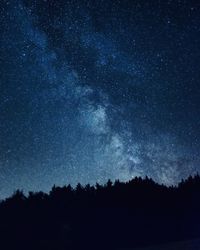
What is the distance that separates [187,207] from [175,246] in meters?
11.8

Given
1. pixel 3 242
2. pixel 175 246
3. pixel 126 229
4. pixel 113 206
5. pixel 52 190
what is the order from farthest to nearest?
1. pixel 52 190
2. pixel 113 206
3. pixel 126 229
4. pixel 3 242
5. pixel 175 246

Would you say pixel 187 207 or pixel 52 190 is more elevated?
pixel 52 190

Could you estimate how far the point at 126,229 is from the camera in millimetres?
43219

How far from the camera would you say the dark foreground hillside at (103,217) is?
4112cm

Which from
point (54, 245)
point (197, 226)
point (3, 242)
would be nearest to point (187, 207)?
point (197, 226)

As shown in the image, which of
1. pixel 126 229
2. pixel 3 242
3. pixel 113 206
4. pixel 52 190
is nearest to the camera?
pixel 3 242

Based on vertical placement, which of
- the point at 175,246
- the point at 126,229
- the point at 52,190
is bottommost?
the point at 175,246

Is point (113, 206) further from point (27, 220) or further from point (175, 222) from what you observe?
point (27, 220)

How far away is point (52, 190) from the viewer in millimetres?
50656

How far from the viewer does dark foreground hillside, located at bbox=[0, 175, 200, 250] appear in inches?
1619

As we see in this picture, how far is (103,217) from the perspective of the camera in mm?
43812

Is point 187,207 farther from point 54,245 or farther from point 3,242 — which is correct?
point 3,242

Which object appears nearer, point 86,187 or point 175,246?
point 175,246

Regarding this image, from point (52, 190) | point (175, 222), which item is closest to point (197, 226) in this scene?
point (175, 222)
